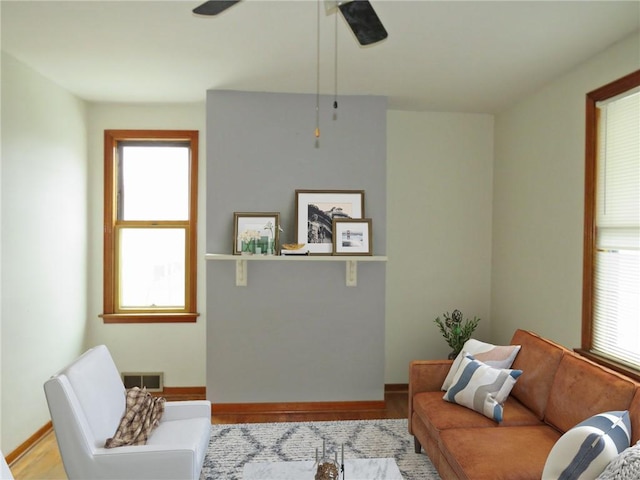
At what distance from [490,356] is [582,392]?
0.69 meters

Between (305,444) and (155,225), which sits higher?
(155,225)

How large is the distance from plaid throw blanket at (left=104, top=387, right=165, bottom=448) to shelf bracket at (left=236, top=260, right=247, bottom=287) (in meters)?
1.24

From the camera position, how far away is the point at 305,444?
10.6ft

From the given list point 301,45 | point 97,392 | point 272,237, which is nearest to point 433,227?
point 272,237

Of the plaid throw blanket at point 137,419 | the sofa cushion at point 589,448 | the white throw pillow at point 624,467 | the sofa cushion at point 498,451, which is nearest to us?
the white throw pillow at point 624,467

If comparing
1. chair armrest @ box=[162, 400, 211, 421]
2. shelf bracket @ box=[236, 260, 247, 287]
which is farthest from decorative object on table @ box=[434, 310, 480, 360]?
chair armrest @ box=[162, 400, 211, 421]

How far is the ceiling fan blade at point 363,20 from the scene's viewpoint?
60.7 inches

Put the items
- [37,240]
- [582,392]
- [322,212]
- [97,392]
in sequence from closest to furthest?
[582,392] < [97,392] < [37,240] < [322,212]

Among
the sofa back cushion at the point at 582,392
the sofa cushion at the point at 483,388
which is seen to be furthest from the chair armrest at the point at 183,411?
the sofa back cushion at the point at 582,392

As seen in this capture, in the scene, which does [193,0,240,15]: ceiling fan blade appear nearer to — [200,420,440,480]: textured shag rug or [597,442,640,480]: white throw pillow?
[597,442,640,480]: white throw pillow

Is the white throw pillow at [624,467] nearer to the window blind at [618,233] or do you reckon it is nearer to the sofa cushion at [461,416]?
the sofa cushion at [461,416]

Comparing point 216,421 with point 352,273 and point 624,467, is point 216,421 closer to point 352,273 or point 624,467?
point 352,273

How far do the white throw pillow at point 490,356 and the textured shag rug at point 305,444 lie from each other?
59 centimetres

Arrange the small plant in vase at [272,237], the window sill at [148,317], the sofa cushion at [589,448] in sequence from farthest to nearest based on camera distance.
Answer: the window sill at [148,317] < the small plant in vase at [272,237] < the sofa cushion at [589,448]
